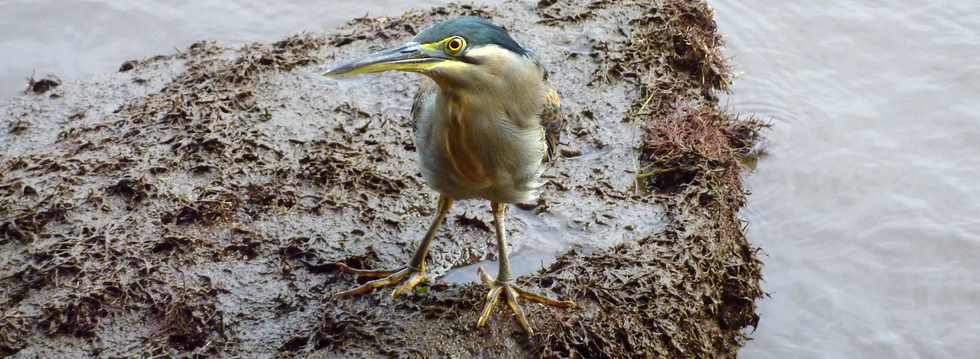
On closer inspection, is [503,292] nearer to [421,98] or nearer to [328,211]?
[421,98]

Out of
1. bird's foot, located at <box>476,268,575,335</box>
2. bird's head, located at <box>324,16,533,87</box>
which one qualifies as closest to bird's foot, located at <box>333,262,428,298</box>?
bird's foot, located at <box>476,268,575,335</box>

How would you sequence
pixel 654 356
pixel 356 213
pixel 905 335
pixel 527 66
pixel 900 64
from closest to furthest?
pixel 527 66 → pixel 654 356 → pixel 356 213 → pixel 905 335 → pixel 900 64

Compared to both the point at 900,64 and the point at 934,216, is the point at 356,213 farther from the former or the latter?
the point at 900,64

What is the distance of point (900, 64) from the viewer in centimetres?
861

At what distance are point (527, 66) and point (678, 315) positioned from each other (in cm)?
188

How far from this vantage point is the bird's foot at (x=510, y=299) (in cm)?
466

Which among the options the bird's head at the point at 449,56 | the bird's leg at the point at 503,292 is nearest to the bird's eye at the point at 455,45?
the bird's head at the point at 449,56

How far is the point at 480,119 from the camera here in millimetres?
3922

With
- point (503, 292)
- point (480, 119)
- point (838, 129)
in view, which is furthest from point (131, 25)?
point (838, 129)

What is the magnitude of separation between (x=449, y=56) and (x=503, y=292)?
161 centimetres

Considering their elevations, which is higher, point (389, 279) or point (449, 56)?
point (449, 56)

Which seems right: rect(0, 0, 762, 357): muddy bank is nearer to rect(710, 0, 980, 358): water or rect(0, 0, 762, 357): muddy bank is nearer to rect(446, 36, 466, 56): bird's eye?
rect(710, 0, 980, 358): water

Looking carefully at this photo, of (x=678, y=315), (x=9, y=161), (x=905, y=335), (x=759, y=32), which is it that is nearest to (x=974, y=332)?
(x=905, y=335)

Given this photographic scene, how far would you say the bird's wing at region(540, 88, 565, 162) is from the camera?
4.32 metres
